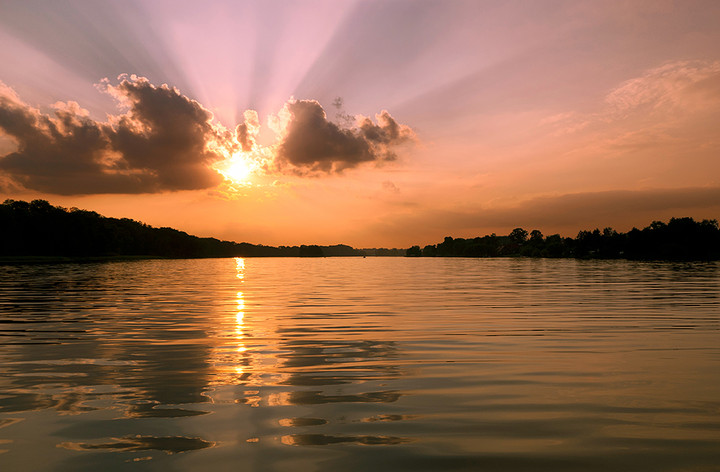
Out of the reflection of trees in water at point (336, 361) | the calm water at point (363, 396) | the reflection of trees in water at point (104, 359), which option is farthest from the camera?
the reflection of trees in water at point (336, 361)

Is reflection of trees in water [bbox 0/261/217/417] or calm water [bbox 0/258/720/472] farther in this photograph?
reflection of trees in water [bbox 0/261/217/417]

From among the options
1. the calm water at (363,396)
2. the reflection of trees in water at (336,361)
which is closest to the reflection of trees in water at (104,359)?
the calm water at (363,396)

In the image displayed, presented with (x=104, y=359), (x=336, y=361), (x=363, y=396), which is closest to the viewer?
(x=363, y=396)

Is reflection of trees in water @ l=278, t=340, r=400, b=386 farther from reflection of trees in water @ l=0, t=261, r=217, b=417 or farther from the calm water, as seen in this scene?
reflection of trees in water @ l=0, t=261, r=217, b=417

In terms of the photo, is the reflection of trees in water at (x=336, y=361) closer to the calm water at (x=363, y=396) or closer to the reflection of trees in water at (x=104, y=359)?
the calm water at (x=363, y=396)

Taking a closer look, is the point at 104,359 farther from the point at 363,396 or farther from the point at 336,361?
the point at 363,396

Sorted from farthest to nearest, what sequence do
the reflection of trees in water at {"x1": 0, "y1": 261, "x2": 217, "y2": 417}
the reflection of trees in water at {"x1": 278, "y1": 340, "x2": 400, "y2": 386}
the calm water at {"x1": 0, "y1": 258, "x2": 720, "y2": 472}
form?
the reflection of trees in water at {"x1": 278, "y1": 340, "x2": 400, "y2": 386} → the reflection of trees in water at {"x1": 0, "y1": 261, "x2": 217, "y2": 417} → the calm water at {"x1": 0, "y1": 258, "x2": 720, "y2": 472}

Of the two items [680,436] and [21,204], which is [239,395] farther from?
[21,204]

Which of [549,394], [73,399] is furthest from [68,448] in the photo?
[549,394]

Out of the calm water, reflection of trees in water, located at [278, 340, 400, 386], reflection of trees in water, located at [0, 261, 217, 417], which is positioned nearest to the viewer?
the calm water

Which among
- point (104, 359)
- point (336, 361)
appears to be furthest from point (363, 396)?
point (104, 359)

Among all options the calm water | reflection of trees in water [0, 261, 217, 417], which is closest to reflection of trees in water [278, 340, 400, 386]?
the calm water

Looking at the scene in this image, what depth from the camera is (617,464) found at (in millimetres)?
6508

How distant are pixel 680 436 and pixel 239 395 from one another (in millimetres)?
8254
